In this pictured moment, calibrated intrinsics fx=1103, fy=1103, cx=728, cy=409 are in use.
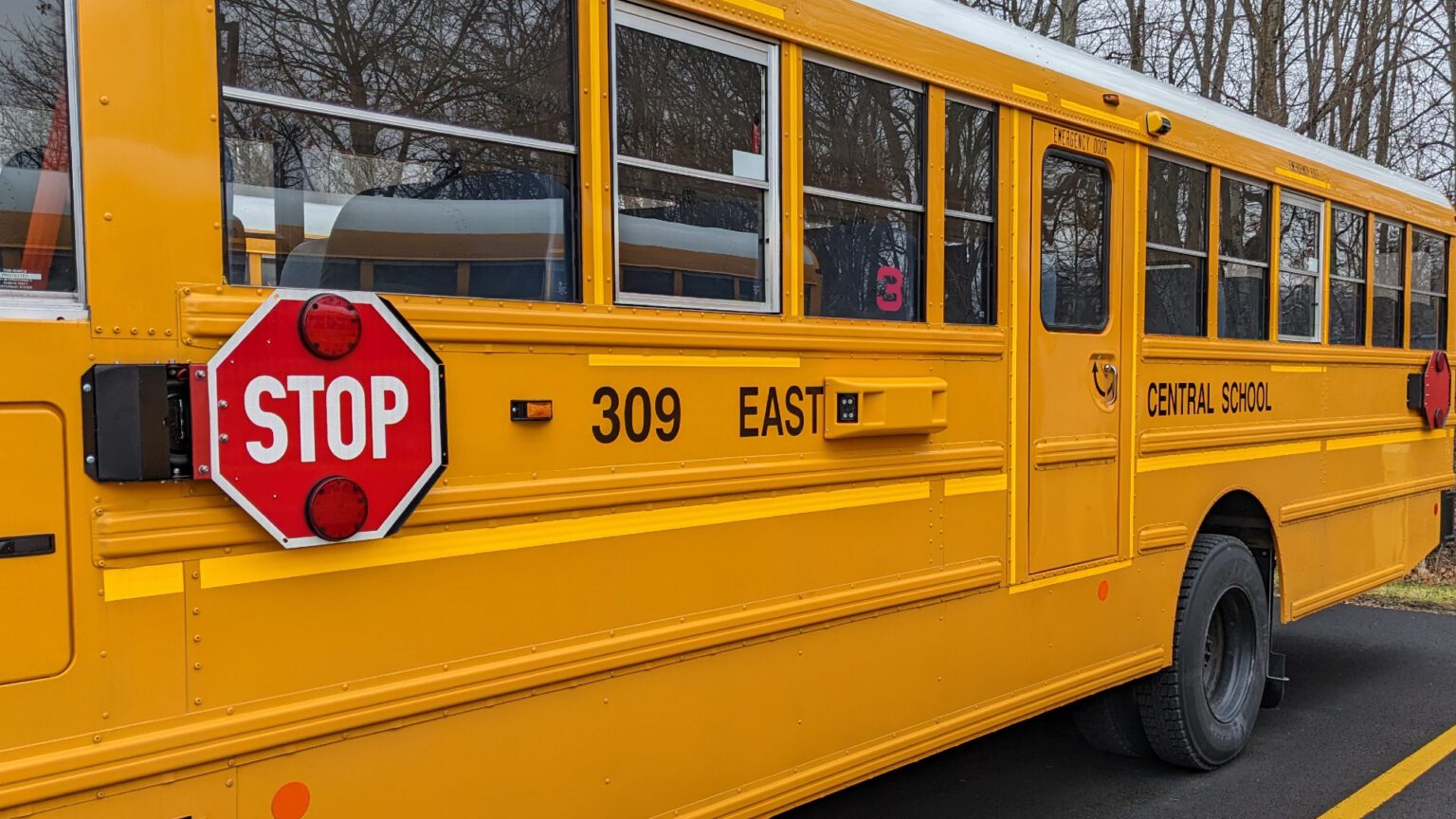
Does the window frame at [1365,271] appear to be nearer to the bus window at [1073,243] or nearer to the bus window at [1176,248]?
the bus window at [1176,248]

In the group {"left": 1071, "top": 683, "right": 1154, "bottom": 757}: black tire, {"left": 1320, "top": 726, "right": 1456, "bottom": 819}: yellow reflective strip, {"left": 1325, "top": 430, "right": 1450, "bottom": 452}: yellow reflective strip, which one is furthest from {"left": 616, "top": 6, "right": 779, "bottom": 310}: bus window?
{"left": 1325, "top": 430, "right": 1450, "bottom": 452}: yellow reflective strip

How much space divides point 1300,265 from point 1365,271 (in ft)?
2.58

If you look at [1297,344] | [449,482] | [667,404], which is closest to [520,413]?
[449,482]

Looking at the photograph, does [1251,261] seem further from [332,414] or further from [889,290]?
[332,414]

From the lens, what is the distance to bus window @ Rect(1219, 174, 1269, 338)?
448 centimetres

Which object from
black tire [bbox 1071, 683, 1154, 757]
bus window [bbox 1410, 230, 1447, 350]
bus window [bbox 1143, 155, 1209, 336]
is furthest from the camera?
bus window [bbox 1410, 230, 1447, 350]

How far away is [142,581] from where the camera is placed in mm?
1816

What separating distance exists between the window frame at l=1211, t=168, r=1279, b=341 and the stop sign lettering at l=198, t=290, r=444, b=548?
136 inches

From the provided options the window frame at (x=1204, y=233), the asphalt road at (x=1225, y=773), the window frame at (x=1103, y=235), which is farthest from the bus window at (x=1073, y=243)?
the asphalt road at (x=1225, y=773)

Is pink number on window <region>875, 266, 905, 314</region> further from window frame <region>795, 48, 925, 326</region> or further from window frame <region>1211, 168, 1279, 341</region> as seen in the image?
window frame <region>1211, 168, 1279, 341</region>

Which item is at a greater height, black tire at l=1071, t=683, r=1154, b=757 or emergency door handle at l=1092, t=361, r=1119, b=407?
emergency door handle at l=1092, t=361, r=1119, b=407

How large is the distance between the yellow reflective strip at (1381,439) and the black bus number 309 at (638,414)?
4021 millimetres

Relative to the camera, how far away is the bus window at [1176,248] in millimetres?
4141

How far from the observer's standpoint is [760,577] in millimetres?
2777
